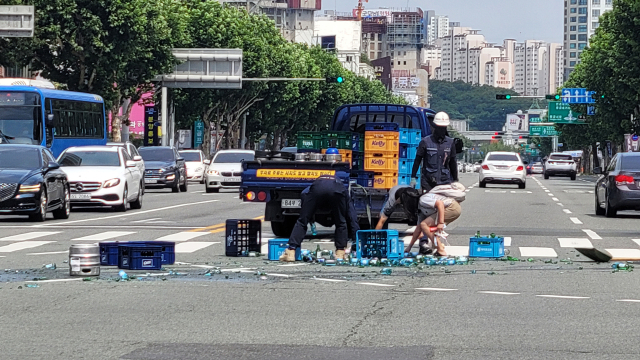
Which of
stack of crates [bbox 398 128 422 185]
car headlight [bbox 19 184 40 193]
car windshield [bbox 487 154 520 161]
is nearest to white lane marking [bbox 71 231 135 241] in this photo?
car headlight [bbox 19 184 40 193]

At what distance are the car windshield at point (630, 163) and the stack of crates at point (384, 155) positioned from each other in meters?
9.42

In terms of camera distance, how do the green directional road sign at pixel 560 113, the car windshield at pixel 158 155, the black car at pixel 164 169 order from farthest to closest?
1. the green directional road sign at pixel 560 113
2. the car windshield at pixel 158 155
3. the black car at pixel 164 169

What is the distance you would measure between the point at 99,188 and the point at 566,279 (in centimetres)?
1639

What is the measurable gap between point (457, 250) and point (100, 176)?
486 inches

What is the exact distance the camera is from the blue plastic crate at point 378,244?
1557 cm

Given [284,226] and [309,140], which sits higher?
[309,140]

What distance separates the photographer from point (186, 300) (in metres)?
11.5

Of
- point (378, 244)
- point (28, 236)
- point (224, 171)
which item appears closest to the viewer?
point (378, 244)

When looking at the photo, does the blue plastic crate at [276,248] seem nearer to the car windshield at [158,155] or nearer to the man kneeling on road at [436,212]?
the man kneeling on road at [436,212]

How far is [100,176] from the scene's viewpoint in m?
28.4

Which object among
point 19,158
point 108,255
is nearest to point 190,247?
point 108,255

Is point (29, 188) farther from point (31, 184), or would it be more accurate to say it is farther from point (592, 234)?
point (592, 234)

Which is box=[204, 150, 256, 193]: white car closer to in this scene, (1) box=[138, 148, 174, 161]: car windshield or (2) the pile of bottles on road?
(1) box=[138, 148, 174, 161]: car windshield

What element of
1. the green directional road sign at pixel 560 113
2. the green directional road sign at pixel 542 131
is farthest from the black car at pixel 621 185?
the green directional road sign at pixel 542 131
